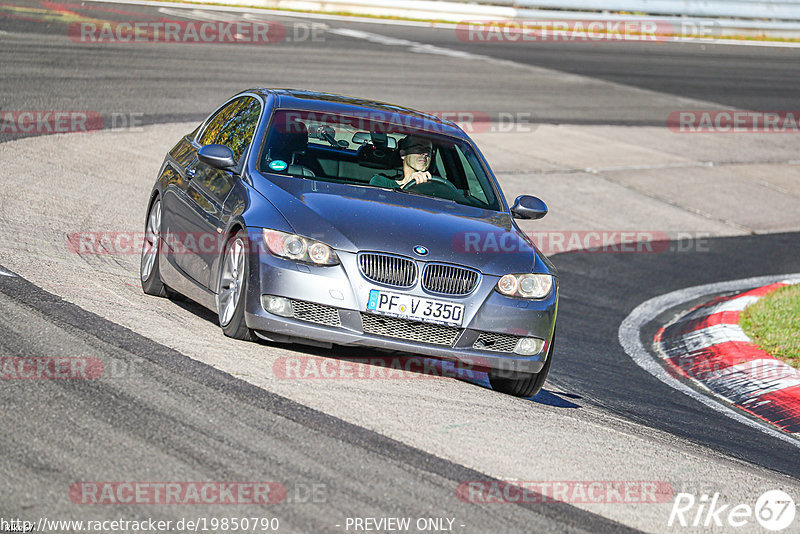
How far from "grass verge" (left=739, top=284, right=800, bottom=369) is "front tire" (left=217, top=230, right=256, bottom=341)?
15.5 ft

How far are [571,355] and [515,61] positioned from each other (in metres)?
18.1

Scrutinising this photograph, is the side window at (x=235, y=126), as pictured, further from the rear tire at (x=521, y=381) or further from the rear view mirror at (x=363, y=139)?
the rear tire at (x=521, y=381)

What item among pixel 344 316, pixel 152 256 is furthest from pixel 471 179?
pixel 152 256

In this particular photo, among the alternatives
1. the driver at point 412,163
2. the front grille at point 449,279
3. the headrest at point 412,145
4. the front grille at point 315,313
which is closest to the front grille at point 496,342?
the front grille at point 449,279

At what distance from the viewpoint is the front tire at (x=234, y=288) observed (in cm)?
681

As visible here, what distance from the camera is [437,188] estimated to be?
8.00 metres

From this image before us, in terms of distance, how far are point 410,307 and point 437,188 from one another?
1.54 meters

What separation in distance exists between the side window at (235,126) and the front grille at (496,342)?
7.11 feet

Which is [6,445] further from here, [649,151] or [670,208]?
[649,151]

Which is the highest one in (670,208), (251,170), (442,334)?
(251,170)

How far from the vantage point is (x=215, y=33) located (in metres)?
25.1

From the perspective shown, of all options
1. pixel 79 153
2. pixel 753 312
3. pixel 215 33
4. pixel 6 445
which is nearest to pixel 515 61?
pixel 215 33

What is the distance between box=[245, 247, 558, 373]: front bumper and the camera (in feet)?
21.7

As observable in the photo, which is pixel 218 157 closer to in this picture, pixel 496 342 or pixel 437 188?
pixel 437 188
